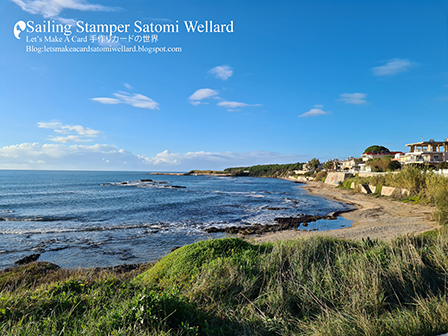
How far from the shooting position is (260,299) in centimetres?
454

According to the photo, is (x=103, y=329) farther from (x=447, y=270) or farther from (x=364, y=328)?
(x=447, y=270)

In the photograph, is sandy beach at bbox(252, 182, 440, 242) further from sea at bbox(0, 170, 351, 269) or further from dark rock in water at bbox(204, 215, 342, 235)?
sea at bbox(0, 170, 351, 269)

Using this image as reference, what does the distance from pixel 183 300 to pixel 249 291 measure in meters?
1.30

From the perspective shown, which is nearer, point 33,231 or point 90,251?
point 90,251

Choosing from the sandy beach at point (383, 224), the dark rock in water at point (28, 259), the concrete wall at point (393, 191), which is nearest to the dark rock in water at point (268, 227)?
the sandy beach at point (383, 224)

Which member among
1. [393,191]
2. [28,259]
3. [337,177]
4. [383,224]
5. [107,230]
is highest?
[337,177]

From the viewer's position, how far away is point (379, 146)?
106000 millimetres

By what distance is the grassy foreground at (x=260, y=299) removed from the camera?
358cm

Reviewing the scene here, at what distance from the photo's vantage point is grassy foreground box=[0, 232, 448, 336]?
3.58 meters

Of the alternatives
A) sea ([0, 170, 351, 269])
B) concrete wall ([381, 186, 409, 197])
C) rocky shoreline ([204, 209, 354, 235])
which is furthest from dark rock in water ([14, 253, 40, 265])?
concrete wall ([381, 186, 409, 197])

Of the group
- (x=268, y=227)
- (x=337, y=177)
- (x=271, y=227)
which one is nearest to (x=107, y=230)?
(x=268, y=227)

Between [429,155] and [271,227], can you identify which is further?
[429,155]

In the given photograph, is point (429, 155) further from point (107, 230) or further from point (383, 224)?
point (107, 230)

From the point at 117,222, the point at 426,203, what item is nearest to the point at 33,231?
the point at 117,222
